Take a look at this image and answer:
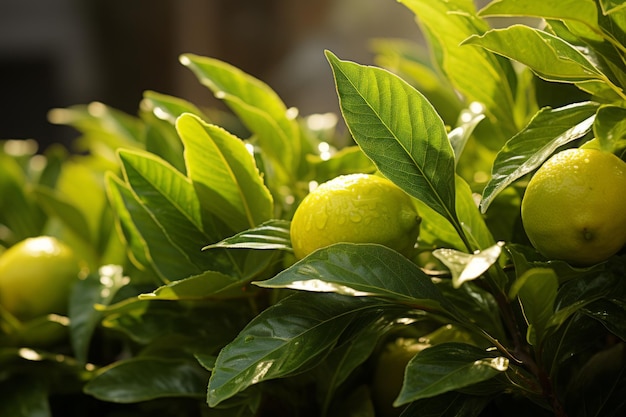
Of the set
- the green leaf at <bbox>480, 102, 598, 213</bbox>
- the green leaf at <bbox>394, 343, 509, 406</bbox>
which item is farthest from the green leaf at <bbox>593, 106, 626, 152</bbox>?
the green leaf at <bbox>394, 343, 509, 406</bbox>

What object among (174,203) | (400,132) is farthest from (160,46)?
(400,132)

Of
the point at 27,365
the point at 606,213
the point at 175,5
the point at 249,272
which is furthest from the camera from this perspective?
the point at 175,5

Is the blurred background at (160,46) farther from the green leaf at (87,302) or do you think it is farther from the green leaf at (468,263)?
the green leaf at (468,263)

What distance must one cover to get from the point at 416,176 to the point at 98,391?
0.28 metres

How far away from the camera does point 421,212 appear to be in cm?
50

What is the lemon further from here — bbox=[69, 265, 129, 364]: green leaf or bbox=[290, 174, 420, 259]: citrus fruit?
bbox=[69, 265, 129, 364]: green leaf

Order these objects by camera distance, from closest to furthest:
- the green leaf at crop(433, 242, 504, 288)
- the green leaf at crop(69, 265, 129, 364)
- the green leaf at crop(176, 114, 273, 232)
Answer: the green leaf at crop(433, 242, 504, 288) → the green leaf at crop(176, 114, 273, 232) → the green leaf at crop(69, 265, 129, 364)

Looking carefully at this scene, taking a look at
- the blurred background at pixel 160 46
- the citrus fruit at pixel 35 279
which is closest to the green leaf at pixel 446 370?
the citrus fruit at pixel 35 279

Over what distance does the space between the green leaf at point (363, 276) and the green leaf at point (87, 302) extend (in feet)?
0.87

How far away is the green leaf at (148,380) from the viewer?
1.78 ft

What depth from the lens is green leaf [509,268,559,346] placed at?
0.38 metres

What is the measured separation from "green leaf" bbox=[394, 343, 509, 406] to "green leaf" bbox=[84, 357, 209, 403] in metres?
0.21

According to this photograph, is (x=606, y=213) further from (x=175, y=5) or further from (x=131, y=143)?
(x=175, y=5)

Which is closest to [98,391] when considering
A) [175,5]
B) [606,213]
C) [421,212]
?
[421,212]
